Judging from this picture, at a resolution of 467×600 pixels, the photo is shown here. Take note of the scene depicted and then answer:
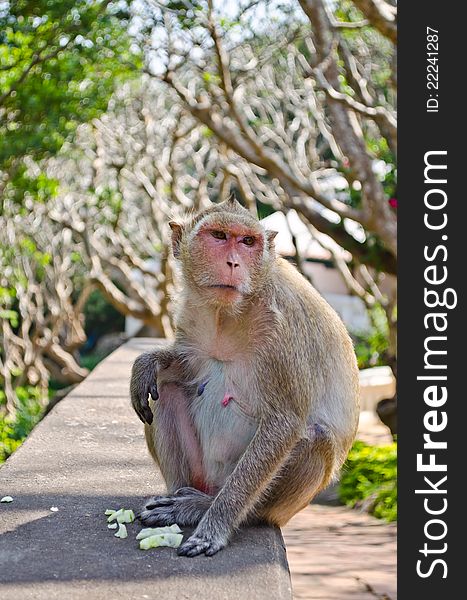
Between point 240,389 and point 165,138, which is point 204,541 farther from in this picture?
point 165,138

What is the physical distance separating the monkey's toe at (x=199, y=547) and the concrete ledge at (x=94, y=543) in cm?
3

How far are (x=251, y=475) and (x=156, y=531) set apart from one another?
431 mm

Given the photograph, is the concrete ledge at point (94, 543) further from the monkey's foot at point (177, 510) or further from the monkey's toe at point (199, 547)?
the monkey's foot at point (177, 510)

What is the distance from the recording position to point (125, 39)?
10016 millimetres

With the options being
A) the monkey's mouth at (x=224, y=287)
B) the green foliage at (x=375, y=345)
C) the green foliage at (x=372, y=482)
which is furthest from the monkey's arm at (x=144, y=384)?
the green foliage at (x=375, y=345)

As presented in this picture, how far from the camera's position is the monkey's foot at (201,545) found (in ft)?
11.3

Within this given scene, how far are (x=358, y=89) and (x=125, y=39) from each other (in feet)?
8.32

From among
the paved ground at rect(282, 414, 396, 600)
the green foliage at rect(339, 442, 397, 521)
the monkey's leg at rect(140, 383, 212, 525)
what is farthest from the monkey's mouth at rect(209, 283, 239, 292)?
the green foliage at rect(339, 442, 397, 521)

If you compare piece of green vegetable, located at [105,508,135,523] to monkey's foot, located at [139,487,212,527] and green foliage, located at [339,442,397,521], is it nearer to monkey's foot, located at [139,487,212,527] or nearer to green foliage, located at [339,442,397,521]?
monkey's foot, located at [139,487,212,527]

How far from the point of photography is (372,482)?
9016mm

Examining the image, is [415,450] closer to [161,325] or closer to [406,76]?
[406,76]

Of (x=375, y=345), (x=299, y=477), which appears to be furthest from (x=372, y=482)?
(x=375, y=345)

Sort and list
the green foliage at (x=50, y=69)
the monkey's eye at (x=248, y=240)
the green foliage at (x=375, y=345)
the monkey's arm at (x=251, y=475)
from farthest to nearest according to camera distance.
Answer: the green foliage at (x=375, y=345)
the green foliage at (x=50, y=69)
the monkey's eye at (x=248, y=240)
the monkey's arm at (x=251, y=475)

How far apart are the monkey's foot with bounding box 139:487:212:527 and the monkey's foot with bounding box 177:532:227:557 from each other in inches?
9.9
